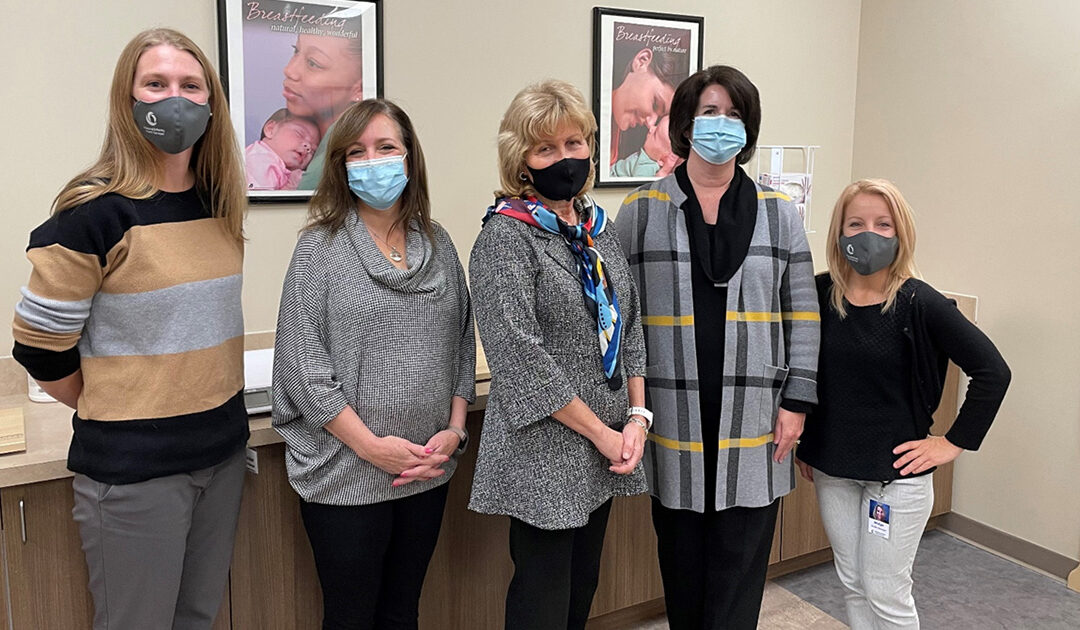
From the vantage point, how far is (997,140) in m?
3.04

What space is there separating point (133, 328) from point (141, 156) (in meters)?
0.29

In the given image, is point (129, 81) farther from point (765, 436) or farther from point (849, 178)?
point (849, 178)

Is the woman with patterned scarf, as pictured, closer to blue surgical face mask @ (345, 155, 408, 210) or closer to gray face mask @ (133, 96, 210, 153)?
blue surgical face mask @ (345, 155, 408, 210)

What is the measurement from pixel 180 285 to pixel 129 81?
1.13 feet

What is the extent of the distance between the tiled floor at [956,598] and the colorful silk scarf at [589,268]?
4.11 ft

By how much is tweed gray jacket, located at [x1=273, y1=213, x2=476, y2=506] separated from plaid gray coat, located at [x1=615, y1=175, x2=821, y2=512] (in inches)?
17.5

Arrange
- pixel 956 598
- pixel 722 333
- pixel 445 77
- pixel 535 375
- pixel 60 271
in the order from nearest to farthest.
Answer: pixel 60 271 < pixel 535 375 < pixel 722 333 < pixel 445 77 < pixel 956 598

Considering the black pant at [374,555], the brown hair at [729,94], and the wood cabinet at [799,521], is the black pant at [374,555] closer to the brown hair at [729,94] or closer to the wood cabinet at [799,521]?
the brown hair at [729,94]

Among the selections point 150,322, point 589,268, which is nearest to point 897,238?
point 589,268

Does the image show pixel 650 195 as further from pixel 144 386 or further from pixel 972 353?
pixel 144 386

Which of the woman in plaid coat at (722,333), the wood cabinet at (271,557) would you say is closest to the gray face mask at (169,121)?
the wood cabinet at (271,557)

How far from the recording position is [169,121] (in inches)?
58.2

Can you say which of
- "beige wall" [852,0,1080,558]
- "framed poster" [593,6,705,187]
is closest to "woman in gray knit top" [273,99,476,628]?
"framed poster" [593,6,705,187]

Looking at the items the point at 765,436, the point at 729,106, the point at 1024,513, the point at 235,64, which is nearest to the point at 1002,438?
the point at 1024,513
